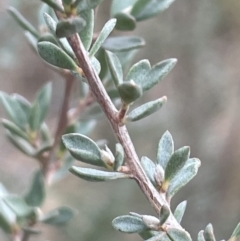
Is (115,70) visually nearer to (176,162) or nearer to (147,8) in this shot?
(176,162)

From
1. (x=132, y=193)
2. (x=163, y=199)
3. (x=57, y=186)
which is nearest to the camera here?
(x=163, y=199)

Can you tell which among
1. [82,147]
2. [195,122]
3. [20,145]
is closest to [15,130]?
[20,145]

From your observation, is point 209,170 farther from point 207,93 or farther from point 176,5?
point 176,5

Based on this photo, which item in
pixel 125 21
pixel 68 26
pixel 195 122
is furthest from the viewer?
pixel 195 122

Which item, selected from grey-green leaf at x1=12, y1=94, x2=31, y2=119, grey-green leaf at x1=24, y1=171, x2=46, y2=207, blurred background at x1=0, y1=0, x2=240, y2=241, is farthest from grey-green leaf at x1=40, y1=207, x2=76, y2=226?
blurred background at x1=0, y1=0, x2=240, y2=241

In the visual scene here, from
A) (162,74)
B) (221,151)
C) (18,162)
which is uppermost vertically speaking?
(162,74)

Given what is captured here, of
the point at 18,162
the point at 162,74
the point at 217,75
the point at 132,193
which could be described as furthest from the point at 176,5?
the point at 18,162

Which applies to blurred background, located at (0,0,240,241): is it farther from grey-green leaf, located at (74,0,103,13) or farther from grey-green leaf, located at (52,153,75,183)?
grey-green leaf, located at (74,0,103,13)
